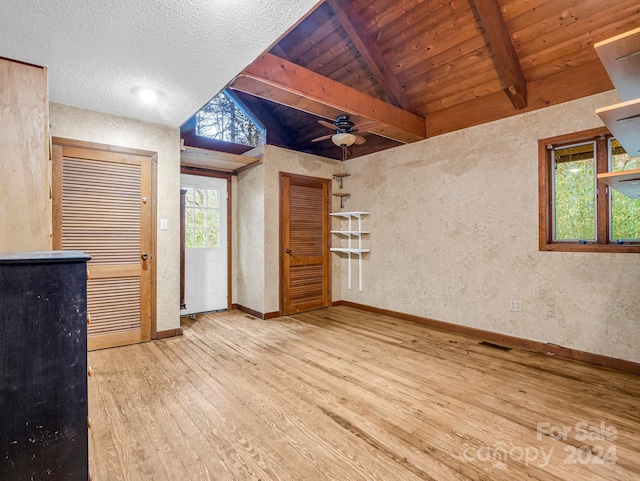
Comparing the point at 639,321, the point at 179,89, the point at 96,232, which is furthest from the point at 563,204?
the point at 96,232

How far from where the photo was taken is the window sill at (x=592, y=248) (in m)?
2.83

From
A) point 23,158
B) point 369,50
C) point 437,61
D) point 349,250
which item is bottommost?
point 349,250

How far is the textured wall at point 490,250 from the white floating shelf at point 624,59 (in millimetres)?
1814

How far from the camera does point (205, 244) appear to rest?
4988 millimetres

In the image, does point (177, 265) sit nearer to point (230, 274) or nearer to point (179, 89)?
point (230, 274)

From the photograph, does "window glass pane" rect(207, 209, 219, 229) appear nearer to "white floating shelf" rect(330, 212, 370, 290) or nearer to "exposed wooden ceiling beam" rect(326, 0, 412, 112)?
"white floating shelf" rect(330, 212, 370, 290)

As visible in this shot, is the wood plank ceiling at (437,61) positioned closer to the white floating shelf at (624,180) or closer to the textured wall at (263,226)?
the textured wall at (263,226)

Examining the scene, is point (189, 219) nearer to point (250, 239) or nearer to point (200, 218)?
point (200, 218)

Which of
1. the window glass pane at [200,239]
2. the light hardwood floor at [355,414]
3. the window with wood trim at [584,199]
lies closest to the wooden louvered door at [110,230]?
the light hardwood floor at [355,414]

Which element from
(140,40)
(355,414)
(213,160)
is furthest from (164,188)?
(355,414)

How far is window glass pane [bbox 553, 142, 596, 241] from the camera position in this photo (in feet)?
10.3

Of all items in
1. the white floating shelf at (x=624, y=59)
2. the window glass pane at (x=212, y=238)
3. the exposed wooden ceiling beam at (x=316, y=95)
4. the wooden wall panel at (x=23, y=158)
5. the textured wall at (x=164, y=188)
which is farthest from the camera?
the window glass pane at (x=212, y=238)

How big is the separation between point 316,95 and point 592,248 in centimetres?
309

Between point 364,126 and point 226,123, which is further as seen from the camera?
point 226,123
